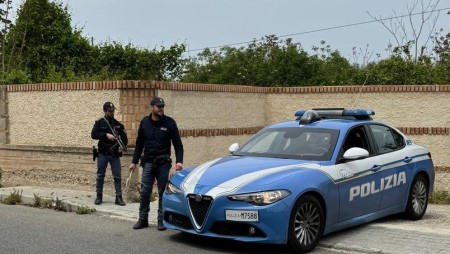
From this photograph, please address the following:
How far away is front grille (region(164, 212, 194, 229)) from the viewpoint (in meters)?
6.81

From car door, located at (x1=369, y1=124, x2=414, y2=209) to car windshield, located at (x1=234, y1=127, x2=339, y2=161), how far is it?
88 centimetres

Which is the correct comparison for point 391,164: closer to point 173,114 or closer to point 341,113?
point 341,113

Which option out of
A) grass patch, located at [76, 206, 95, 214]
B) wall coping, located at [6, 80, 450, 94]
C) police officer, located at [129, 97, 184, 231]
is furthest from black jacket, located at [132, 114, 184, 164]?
wall coping, located at [6, 80, 450, 94]

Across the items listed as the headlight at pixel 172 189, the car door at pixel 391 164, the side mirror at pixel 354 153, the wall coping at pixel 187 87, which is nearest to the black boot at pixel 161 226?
the headlight at pixel 172 189

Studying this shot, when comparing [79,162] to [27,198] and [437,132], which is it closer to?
[27,198]

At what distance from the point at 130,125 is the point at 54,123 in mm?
2005

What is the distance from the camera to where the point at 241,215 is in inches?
251

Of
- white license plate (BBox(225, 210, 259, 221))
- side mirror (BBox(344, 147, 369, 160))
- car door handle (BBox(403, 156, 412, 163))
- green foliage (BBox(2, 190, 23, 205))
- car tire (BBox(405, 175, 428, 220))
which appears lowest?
green foliage (BBox(2, 190, 23, 205))

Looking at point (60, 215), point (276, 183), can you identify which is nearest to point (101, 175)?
point (60, 215)

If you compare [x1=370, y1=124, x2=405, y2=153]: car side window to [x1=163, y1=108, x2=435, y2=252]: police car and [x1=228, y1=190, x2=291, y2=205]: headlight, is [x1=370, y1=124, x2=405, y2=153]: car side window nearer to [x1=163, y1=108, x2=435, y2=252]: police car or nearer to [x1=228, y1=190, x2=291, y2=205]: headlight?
[x1=163, y1=108, x2=435, y2=252]: police car

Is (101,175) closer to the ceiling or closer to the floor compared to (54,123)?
closer to the floor

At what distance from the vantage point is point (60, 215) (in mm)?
9266

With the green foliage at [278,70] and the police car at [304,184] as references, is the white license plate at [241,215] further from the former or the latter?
the green foliage at [278,70]

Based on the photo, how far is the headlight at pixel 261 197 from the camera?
20.9ft
